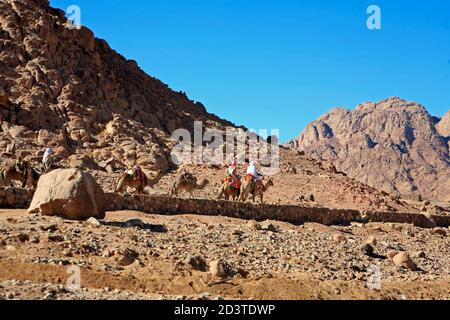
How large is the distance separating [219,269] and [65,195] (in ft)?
15.6

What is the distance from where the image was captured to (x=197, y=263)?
1306 centimetres

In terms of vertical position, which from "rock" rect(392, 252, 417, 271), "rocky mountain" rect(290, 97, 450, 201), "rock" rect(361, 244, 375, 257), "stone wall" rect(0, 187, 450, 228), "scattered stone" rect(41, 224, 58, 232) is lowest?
"rock" rect(392, 252, 417, 271)

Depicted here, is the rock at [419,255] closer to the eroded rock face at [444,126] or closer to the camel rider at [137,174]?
the camel rider at [137,174]

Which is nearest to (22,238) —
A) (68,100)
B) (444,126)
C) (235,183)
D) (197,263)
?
(197,263)

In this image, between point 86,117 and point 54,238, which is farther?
point 86,117

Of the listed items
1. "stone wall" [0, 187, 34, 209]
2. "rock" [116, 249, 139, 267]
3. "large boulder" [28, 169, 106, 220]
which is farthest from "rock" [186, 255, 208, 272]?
"stone wall" [0, 187, 34, 209]

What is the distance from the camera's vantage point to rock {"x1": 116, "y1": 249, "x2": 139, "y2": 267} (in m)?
12.5

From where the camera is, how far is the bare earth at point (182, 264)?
11.1 metres

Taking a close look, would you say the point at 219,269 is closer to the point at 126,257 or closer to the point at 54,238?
the point at 126,257

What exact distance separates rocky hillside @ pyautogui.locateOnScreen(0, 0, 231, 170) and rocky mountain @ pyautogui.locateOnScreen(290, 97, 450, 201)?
85.6 m

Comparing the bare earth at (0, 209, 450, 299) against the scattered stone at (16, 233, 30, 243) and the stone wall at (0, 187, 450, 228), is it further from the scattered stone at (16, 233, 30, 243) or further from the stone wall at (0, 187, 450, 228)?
the stone wall at (0, 187, 450, 228)

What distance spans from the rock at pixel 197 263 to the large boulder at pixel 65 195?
12.3 feet

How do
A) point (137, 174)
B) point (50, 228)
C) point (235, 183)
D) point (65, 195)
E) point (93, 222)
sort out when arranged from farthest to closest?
1. point (235, 183)
2. point (137, 174)
3. point (65, 195)
4. point (93, 222)
5. point (50, 228)
